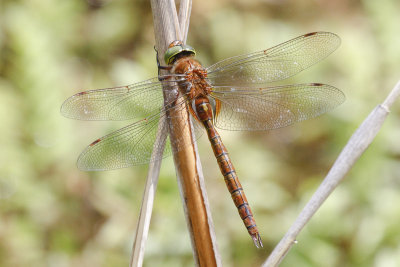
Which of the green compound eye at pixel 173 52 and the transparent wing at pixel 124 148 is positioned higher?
the green compound eye at pixel 173 52

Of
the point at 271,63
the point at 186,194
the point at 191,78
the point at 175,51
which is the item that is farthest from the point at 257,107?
the point at 186,194

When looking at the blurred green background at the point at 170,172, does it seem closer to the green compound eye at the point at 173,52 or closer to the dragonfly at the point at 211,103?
the dragonfly at the point at 211,103

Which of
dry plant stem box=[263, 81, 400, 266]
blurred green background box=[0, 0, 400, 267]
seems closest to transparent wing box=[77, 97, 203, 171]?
dry plant stem box=[263, 81, 400, 266]

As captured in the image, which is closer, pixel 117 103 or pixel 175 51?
pixel 175 51

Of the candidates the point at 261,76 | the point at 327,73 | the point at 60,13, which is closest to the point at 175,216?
the point at 261,76

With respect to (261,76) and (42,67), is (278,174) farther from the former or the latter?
(42,67)

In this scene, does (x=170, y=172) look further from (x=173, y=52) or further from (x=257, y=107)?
(x=173, y=52)

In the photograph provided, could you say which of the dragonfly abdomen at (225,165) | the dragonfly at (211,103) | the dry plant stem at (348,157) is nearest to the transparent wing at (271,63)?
the dragonfly at (211,103)
